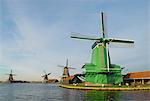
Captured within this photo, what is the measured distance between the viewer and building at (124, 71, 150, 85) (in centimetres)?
6241

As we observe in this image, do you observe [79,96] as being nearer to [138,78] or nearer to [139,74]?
[138,78]

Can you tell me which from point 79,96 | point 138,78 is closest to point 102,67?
point 138,78

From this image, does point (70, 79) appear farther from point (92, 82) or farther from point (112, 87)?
point (112, 87)

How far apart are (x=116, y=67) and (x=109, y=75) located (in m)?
2.41

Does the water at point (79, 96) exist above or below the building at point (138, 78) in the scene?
below

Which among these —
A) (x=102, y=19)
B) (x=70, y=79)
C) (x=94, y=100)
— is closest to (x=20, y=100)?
(x=94, y=100)

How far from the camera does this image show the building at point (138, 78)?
62406 millimetres

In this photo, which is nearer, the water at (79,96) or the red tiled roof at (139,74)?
the water at (79,96)

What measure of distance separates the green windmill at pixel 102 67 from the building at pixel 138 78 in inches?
290

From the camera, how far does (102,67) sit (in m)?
56.6

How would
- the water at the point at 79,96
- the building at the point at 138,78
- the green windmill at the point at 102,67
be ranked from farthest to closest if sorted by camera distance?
the building at the point at 138,78
the green windmill at the point at 102,67
the water at the point at 79,96

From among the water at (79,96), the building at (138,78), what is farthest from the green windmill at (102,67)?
the water at (79,96)

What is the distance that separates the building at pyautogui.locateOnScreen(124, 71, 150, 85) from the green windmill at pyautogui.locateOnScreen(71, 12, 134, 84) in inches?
290

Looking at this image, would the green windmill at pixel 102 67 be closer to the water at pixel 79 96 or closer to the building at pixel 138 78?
the building at pixel 138 78
